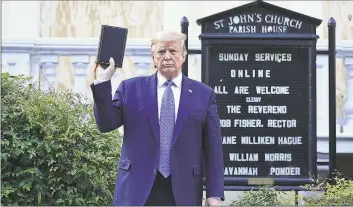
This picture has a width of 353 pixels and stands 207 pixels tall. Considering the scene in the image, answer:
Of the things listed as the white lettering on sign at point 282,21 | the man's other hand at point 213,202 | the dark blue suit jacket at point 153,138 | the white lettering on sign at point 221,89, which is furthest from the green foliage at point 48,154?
the white lettering on sign at point 282,21

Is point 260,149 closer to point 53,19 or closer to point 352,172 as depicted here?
point 352,172

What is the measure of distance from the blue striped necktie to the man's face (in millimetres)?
101

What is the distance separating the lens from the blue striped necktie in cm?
342

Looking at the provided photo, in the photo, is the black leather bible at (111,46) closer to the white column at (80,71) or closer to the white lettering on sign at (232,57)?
the white lettering on sign at (232,57)

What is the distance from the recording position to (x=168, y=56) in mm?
3451

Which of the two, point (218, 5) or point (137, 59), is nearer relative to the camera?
point (137, 59)

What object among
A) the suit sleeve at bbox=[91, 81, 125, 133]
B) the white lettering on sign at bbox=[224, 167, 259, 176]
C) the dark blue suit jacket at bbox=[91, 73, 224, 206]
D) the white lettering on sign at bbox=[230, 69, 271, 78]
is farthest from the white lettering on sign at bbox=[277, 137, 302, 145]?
the suit sleeve at bbox=[91, 81, 125, 133]

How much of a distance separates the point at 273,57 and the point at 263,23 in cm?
32

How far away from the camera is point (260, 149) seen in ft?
20.2

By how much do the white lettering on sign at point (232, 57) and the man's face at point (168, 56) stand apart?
2.69 metres

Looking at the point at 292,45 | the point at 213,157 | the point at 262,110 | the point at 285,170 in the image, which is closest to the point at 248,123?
the point at 262,110

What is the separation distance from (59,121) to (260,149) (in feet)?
6.59

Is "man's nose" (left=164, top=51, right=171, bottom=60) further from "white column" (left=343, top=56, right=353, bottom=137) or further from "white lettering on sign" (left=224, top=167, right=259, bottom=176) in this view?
"white column" (left=343, top=56, right=353, bottom=137)

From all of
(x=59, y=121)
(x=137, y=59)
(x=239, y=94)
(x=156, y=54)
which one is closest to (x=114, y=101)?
(x=156, y=54)
